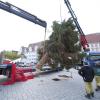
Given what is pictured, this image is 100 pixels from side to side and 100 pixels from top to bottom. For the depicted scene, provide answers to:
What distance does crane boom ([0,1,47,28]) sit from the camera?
16763 millimetres

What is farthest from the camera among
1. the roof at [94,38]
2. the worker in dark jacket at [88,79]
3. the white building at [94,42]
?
the roof at [94,38]

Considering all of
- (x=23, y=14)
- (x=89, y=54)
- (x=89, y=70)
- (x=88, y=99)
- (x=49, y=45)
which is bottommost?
(x=88, y=99)

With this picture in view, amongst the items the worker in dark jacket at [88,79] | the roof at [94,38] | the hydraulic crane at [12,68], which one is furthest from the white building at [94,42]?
the worker in dark jacket at [88,79]

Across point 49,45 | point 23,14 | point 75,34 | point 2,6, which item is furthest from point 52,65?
point 2,6

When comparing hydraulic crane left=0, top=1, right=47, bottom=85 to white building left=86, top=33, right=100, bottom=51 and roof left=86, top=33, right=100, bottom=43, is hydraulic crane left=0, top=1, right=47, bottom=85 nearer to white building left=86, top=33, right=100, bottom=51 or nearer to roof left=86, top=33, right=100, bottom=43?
white building left=86, top=33, right=100, bottom=51

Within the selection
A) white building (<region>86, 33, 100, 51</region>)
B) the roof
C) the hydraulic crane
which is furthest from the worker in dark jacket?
the roof

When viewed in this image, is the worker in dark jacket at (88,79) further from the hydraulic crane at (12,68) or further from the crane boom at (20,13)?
the crane boom at (20,13)

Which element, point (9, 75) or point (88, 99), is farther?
point (9, 75)

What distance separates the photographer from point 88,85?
392 inches

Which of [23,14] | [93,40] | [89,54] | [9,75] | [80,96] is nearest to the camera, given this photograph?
[80,96]

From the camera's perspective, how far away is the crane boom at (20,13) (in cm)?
1676

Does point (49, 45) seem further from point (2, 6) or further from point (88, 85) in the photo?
point (88, 85)

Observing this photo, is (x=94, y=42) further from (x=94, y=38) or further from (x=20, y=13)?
(x=20, y=13)

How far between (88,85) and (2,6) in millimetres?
9375
